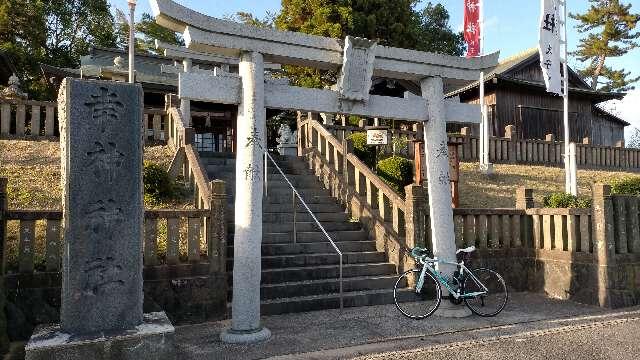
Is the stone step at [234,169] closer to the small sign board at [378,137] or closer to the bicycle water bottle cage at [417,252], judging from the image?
the small sign board at [378,137]

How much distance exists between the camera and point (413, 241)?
8.57 m

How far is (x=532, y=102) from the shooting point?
950 inches

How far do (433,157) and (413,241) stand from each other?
1.69 metres

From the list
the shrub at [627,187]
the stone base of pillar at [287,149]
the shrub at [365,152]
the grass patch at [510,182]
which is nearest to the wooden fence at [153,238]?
the shrub at [365,152]

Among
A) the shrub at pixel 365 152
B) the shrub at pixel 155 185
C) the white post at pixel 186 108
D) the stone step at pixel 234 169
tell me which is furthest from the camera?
the white post at pixel 186 108

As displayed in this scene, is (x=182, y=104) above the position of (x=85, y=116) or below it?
above

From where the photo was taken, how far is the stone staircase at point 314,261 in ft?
25.4

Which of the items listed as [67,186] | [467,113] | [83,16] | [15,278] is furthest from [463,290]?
[83,16]

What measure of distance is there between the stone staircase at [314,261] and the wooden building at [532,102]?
14.8 m

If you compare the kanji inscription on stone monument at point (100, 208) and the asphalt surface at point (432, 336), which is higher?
the kanji inscription on stone monument at point (100, 208)

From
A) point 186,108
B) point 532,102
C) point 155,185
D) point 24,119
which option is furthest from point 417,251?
point 532,102

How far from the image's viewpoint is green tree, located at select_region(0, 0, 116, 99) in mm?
26656

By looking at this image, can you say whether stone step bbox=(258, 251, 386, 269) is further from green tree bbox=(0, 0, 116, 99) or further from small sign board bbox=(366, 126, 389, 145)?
green tree bbox=(0, 0, 116, 99)

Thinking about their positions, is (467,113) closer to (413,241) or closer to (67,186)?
(413,241)
